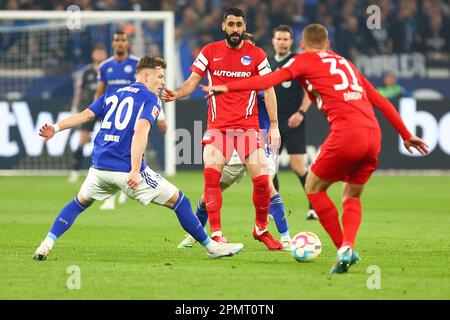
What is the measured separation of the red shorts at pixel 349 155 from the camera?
780 centimetres

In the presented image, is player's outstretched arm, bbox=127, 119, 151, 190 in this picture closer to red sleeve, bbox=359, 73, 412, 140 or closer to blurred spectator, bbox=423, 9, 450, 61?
red sleeve, bbox=359, 73, 412, 140

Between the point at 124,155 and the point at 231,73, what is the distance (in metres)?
1.54

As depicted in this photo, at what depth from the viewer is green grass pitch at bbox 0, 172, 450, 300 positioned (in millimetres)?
6961

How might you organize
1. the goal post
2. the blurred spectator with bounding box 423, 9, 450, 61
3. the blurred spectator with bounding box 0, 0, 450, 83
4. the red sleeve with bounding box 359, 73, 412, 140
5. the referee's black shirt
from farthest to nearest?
the blurred spectator with bounding box 423, 9, 450, 61
the blurred spectator with bounding box 0, 0, 450, 83
the goal post
the referee's black shirt
the red sleeve with bounding box 359, 73, 412, 140

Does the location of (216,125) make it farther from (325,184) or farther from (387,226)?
(387,226)

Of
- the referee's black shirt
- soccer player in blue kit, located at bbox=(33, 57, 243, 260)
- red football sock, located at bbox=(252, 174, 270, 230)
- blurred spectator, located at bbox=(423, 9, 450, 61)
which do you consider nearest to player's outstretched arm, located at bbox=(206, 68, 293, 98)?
soccer player in blue kit, located at bbox=(33, 57, 243, 260)

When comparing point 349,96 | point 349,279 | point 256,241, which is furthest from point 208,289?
point 256,241

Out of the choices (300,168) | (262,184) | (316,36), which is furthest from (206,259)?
(300,168)

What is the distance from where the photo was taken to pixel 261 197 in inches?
373

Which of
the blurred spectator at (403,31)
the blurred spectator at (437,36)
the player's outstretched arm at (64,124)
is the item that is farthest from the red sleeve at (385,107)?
the blurred spectator at (437,36)

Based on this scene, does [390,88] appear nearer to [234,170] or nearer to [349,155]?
[234,170]

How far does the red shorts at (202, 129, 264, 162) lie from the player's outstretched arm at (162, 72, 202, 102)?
46 cm

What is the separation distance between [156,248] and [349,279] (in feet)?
8.49

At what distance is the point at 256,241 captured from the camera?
1023 cm
